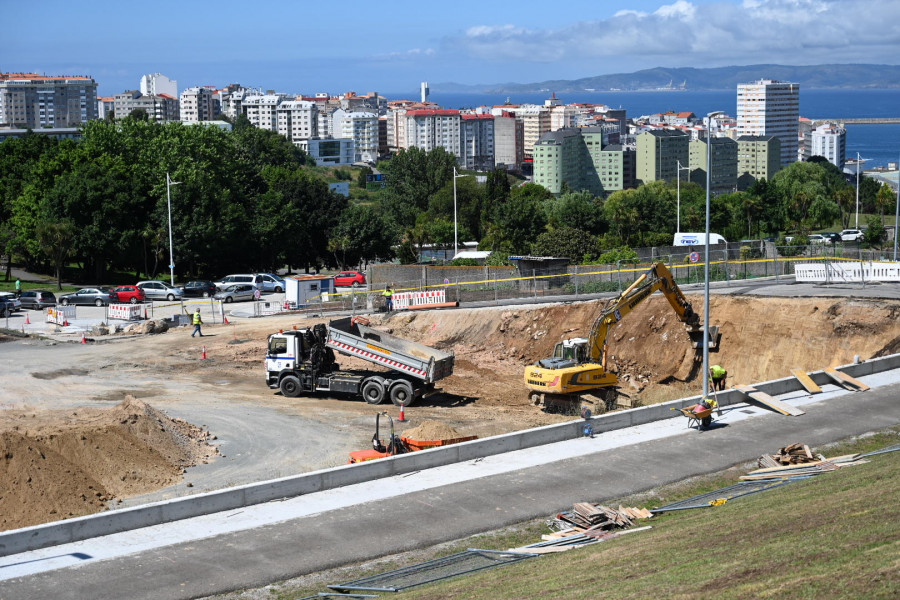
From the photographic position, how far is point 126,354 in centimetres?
4291

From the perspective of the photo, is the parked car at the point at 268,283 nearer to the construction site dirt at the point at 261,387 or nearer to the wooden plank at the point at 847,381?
the construction site dirt at the point at 261,387

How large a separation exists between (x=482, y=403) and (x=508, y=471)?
10875 millimetres

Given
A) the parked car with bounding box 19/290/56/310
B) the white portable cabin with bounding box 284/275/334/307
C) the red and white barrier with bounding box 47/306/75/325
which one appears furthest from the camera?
the parked car with bounding box 19/290/56/310

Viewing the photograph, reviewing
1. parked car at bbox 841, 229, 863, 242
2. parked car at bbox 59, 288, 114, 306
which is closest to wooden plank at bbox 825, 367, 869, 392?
parked car at bbox 59, 288, 114, 306

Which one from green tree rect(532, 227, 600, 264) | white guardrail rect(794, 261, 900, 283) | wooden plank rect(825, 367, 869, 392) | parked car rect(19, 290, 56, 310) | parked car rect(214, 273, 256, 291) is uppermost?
green tree rect(532, 227, 600, 264)

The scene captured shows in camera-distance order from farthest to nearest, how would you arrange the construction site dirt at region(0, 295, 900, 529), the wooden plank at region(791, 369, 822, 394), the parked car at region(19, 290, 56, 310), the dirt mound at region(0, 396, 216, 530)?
the parked car at region(19, 290, 56, 310) < the wooden plank at region(791, 369, 822, 394) < the construction site dirt at region(0, 295, 900, 529) < the dirt mound at region(0, 396, 216, 530)

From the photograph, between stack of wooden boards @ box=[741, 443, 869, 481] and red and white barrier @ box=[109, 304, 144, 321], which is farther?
red and white barrier @ box=[109, 304, 144, 321]

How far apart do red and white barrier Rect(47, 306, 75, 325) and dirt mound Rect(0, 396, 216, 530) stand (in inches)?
826

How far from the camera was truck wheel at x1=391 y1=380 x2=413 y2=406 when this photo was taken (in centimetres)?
3359

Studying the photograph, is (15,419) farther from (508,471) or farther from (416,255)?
(416,255)

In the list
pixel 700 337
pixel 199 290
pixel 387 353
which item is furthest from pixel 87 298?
pixel 700 337

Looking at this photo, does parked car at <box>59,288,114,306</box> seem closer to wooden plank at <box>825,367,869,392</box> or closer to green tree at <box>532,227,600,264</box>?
green tree at <box>532,227,600,264</box>

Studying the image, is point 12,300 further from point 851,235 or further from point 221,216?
point 851,235

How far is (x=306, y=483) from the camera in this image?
73.8 feet
